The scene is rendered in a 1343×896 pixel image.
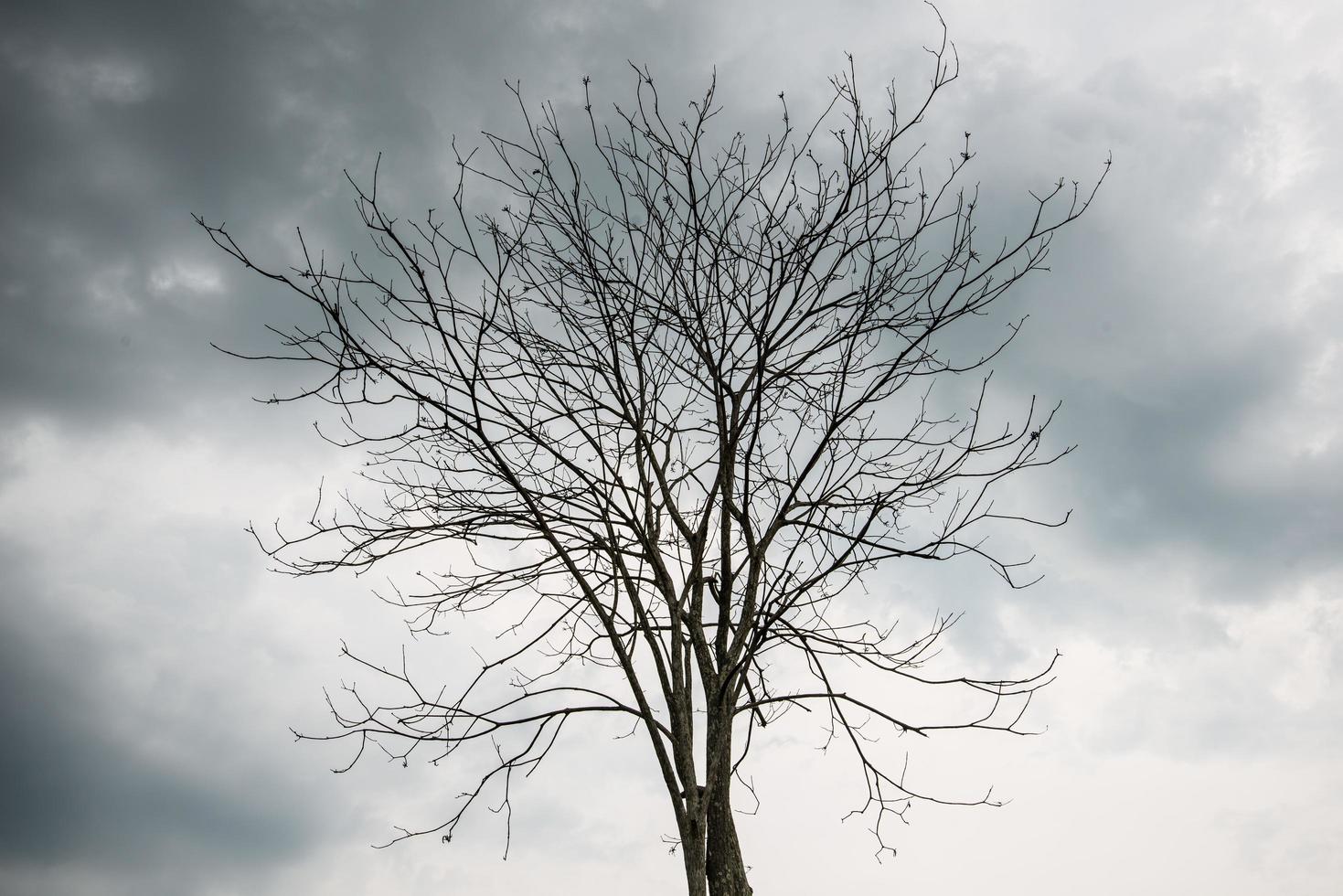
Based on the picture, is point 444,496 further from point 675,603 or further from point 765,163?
point 765,163

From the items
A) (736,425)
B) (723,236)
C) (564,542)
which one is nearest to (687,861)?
(564,542)

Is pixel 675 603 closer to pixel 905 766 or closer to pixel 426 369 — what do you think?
pixel 905 766

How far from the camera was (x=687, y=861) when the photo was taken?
341cm

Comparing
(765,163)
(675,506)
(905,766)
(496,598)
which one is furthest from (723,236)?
(905,766)

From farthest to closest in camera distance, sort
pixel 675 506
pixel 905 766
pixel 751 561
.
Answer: pixel 675 506, pixel 905 766, pixel 751 561

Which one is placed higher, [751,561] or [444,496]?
[444,496]

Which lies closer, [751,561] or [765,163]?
[751,561]

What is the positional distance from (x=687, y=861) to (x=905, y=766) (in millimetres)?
1139

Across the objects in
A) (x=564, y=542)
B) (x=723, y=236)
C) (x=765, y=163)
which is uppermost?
(x=765, y=163)

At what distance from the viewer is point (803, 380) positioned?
4438 mm

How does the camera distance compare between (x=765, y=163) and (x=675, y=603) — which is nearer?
(x=675, y=603)

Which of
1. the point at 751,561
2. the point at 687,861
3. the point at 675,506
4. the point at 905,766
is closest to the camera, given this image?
the point at 687,861

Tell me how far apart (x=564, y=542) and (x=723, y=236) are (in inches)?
63.4

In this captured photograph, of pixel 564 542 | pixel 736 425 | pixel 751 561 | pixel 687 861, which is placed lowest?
pixel 687 861
